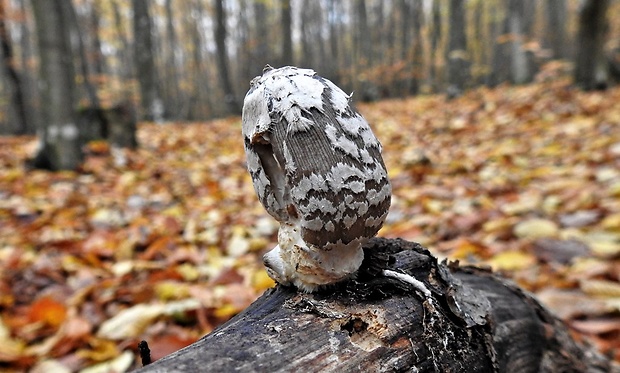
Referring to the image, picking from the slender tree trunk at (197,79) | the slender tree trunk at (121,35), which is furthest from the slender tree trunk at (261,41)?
the slender tree trunk at (121,35)

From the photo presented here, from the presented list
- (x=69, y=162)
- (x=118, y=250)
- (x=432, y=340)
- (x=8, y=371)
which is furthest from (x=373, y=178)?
(x=69, y=162)

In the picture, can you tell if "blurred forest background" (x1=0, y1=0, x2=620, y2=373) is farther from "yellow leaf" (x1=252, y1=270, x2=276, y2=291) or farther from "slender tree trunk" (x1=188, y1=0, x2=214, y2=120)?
"slender tree trunk" (x1=188, y1=0, x2=214, y2=120)

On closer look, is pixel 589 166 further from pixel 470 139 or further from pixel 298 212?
pixel 298 212

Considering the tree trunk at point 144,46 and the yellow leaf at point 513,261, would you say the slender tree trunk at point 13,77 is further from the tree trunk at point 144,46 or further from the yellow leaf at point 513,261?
the yellow leaf at point 513,261

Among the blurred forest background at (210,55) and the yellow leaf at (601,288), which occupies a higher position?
the blurred forest background at (210,55)

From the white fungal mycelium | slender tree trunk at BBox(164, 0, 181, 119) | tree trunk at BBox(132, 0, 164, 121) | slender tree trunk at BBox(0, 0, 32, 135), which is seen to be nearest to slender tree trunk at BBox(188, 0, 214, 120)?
slender tree trunk at BBox(164, 0, 181, 119)

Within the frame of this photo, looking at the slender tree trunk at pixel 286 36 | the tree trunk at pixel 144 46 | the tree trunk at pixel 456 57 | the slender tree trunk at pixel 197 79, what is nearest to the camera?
the tree trunk at pixel 144 46
